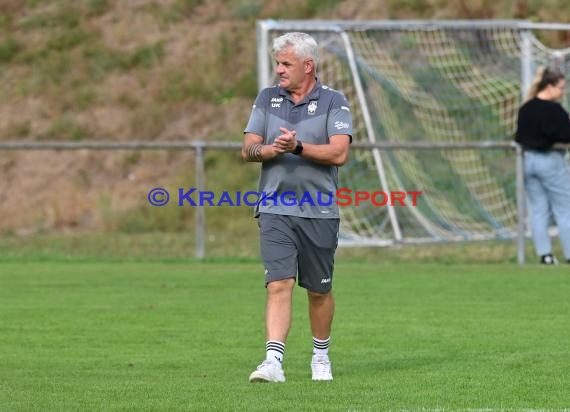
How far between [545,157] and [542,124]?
55 centimetres

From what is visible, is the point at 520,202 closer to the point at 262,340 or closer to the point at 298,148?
the point at 262,340

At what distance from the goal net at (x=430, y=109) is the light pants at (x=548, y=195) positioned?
102 inches

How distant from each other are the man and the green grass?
0.47 meters

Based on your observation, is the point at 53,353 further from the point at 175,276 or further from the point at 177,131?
the point at 177,131

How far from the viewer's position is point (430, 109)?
2542 centimetres

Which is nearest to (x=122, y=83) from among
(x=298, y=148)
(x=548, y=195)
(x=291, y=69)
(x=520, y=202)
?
(x=520, y=202)

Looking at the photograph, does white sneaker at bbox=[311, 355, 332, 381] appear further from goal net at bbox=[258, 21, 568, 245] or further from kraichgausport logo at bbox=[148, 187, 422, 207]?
goal net at bbox=[258, 21, 568, 245]

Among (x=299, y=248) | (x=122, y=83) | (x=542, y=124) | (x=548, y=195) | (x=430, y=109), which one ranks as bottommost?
(x=299, y=248)

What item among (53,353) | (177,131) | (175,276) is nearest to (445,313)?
(53,353)

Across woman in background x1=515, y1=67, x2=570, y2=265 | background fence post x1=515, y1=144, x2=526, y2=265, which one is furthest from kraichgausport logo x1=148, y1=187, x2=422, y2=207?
woman in background x1=515, y1=67, x2=570, y2=265

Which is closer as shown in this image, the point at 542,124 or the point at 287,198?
the point at 287,198

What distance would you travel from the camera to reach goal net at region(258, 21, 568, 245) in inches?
884

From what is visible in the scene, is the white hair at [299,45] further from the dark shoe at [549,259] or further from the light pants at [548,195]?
the dark shoe at [549,259]

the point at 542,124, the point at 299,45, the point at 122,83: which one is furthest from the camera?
the point at 122,83
